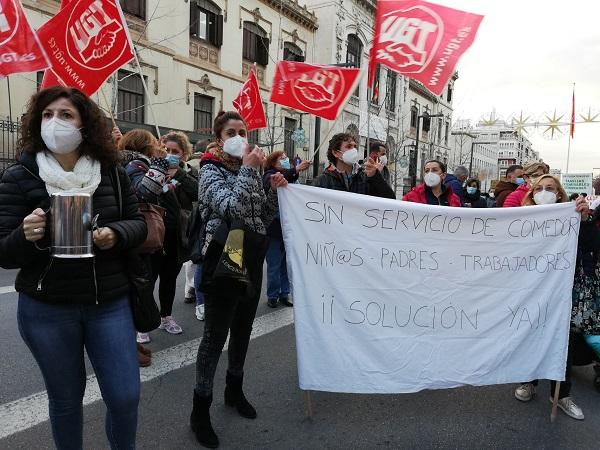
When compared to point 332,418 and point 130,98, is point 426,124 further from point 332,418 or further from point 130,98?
point 332,418

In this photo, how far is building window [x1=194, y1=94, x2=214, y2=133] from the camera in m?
Result: 18.0

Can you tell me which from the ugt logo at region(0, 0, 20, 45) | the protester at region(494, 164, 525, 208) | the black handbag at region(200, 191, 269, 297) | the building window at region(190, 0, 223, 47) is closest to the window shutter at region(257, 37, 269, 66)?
the building window at region(190, 0, 223, 47)

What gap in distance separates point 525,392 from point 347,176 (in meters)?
2.18

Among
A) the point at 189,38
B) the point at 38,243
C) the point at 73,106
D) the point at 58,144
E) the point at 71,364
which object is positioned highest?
the point at 189,38

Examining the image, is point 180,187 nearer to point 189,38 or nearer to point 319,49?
point 189,38

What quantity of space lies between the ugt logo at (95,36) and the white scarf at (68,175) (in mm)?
2648

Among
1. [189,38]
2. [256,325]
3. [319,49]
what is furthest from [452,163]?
[256,325]

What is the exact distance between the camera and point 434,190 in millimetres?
4344

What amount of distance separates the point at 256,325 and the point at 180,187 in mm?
1644

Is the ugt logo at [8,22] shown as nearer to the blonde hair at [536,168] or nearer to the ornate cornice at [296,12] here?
the blonde hair at [536,168]

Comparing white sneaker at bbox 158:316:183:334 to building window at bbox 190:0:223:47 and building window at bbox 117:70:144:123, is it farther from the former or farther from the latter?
building window at bbox 190:0:223:47

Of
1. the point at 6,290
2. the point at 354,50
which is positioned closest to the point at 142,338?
the point at 6,290

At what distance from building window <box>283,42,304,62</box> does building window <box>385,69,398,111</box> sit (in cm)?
926

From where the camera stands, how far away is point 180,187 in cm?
443
